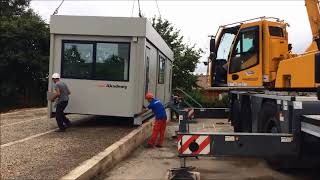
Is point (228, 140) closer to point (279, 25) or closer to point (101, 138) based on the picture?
point (101, 138)

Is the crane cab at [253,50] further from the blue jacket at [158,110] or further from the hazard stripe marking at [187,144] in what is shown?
the hazard stripe marking at [187,144]

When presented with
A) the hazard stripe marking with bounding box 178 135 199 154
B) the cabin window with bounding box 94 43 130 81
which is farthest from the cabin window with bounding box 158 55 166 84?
the hazard stripe marking with bounding box 178 135 199 154

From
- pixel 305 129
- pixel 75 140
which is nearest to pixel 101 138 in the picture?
pixel 75 140

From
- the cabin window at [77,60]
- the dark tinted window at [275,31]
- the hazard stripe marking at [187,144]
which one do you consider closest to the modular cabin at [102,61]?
the cabin window at [77,60]

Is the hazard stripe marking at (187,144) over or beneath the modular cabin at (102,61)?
beneath

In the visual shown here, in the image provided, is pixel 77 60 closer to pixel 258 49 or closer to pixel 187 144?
pixel 258 49

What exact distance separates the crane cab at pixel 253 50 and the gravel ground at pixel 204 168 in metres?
2.21

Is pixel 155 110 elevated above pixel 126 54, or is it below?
below

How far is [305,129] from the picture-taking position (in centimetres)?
695

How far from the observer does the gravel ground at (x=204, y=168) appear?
862 centimetres

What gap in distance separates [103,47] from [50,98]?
6.31ft

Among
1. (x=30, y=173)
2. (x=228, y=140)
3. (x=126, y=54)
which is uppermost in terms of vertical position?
(x=126, y=54)

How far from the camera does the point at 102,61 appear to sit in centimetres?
1284

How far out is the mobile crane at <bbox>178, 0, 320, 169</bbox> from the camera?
681cm
